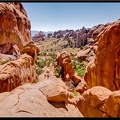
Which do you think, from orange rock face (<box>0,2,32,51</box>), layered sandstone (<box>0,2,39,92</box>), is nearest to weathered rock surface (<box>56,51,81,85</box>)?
layered sandstone (<box>0,2,39,92</box>)

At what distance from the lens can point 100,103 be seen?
7.41 m

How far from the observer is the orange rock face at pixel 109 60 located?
11.5 metres

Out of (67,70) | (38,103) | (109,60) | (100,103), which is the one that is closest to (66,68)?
(67,70)

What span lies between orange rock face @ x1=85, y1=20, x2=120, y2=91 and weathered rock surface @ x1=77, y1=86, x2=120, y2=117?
3.86m

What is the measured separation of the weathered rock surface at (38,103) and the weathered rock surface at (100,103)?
5.46 ft

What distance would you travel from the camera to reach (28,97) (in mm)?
5262

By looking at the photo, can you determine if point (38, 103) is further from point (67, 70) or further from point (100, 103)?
point (67, 70)

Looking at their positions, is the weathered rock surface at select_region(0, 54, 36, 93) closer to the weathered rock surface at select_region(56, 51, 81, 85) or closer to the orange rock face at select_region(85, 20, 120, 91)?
the orange rock face at select_region(85, 20, 120, 91)

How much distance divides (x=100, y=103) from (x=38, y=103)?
131 inches

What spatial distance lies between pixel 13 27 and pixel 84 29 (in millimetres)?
57948

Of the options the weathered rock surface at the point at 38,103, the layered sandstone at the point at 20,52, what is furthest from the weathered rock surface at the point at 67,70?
the weathered rock surface at the point at 38,103

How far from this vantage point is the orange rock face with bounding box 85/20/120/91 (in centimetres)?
1149

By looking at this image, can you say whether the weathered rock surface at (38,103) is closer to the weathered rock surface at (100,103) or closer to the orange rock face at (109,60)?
the weathered rock surface at (100,103)

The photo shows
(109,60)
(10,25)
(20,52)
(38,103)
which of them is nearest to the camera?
(38,103)
